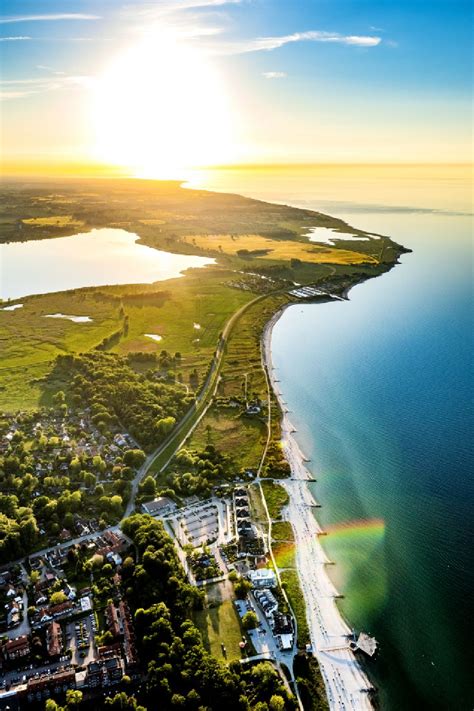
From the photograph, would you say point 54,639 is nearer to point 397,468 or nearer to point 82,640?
point 82,640

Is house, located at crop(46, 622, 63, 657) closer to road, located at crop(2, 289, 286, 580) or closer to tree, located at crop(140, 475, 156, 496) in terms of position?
road, located at crop(2, 289, 286, 580)

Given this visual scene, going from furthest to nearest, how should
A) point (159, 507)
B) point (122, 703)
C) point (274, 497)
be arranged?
point (274, 497), point (159, 507), point (122, 703)

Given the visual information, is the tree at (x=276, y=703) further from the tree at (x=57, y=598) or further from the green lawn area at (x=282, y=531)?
the tree at (x=57, y=598)

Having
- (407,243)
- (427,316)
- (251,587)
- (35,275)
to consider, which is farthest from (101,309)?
(407,243)

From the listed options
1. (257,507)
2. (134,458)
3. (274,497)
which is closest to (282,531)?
(257,507)

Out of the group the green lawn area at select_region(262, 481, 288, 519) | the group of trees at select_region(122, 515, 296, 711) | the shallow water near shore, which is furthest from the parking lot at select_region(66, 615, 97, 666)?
the shallow water near shore

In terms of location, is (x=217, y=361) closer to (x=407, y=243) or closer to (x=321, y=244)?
(x=321, y=244)

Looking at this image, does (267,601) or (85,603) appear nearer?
(85,603)
